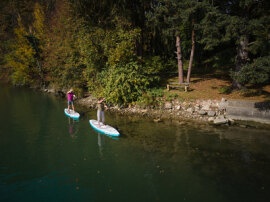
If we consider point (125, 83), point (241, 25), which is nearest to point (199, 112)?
point (125, 83)

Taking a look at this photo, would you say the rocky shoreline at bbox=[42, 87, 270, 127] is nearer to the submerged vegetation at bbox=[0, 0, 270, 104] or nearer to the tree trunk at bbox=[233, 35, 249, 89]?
the submerged vegetation at bbox=[0, 0, 270, 104]

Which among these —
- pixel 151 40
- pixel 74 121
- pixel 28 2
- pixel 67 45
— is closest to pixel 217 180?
pixel 74 121

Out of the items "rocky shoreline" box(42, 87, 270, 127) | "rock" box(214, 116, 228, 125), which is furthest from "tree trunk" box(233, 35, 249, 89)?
"rock" box(214, 116, 228, 125)

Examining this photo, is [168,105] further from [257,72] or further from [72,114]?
[72,114]

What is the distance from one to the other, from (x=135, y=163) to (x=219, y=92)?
13175 millimetres

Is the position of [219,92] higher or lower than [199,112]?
higher

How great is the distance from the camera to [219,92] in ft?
74.7

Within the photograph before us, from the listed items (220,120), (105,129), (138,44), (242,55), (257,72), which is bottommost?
(105,129)

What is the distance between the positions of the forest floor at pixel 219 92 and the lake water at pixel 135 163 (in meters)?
4.05

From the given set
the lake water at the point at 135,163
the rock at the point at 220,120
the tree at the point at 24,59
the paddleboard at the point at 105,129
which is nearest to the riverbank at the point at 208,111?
the rock at the point at 220,120

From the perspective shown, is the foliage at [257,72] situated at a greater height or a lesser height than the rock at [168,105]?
greater

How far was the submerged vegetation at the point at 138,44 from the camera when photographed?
778 inches

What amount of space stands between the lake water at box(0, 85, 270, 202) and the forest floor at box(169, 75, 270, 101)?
13.3 feet

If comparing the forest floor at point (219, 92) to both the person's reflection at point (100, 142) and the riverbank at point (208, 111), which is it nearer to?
the riverbank at point (208, 111)
